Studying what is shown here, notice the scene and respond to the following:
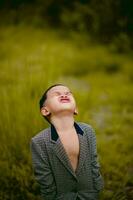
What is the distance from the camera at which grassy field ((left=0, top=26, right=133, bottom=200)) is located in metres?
2.53

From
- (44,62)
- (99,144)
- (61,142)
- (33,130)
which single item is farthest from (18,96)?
(44,62)

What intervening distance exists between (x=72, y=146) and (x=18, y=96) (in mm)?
1183

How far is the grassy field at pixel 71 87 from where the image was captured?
2527 millimetres

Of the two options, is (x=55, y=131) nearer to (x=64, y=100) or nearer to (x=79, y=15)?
(x=64, y=100)

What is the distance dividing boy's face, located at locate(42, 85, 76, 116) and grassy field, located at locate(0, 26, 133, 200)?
67 centimetres

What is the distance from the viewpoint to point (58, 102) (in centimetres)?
186

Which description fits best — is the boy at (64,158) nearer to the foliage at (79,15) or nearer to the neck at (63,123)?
the neck at (63,123)

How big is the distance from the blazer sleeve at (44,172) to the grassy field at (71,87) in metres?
0.56

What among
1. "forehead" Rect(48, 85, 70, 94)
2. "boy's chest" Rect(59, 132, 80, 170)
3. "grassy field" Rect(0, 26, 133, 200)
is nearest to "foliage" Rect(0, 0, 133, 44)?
"grassy field" Rect(0, 26, 133, 200)

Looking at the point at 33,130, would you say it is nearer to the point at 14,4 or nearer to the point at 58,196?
the point at 58,196

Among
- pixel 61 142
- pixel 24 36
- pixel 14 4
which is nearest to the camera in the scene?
pixel 61 142

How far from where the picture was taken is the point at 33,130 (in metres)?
2.58

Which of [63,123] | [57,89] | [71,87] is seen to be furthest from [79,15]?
[63,123]

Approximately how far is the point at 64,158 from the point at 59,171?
6cm
